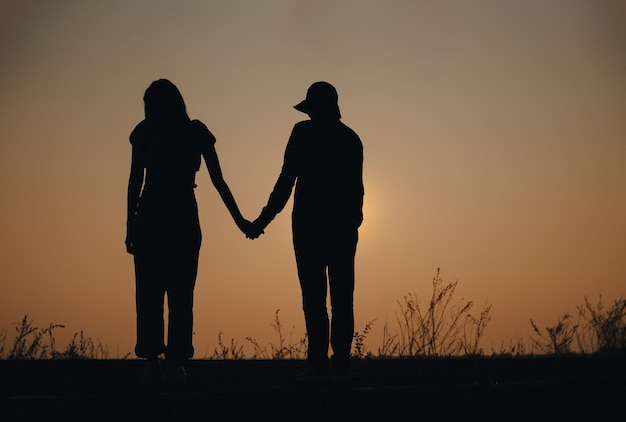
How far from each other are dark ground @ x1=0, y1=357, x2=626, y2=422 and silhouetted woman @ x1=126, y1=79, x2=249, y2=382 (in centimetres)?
52

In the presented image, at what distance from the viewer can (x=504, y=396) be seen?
7.02 meters

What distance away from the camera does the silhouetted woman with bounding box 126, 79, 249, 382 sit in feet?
29.1

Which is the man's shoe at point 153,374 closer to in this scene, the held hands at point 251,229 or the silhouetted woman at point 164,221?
the silhouetted woman at point 164,221

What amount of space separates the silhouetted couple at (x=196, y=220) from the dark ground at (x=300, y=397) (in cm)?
43

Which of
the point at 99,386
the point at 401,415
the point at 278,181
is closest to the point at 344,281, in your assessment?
the point at 278,181

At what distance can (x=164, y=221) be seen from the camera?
29.0ft

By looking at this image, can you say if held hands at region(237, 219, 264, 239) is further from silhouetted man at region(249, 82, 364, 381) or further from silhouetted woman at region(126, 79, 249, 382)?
silhouetted woman at region(126, 79, 249, 382)

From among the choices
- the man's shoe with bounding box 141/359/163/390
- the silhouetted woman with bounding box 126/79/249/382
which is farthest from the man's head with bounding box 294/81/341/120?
the man's shoe with bounding box 141/359/163/390

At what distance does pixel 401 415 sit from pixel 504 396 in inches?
42.7

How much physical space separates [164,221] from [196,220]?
29 cm

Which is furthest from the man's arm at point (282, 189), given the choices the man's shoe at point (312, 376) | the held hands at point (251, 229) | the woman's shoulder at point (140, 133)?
the man's shoe at point (312, 376)

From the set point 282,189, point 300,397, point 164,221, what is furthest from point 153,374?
point 300,397

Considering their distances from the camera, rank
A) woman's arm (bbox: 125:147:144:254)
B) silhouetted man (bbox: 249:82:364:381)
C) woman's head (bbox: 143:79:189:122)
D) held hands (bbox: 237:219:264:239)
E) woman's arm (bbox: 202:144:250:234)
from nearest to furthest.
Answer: woman's head (bbox: 143:79:189:122) < woman's arm (bbox: 125:147:144:254) < silhouetted man (bbox: 249:82:364:381) < woman's arm (bbox: 202:144:250:234) < held hands (bbox: 237:219:264:239)

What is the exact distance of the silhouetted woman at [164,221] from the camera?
8.86 meters
